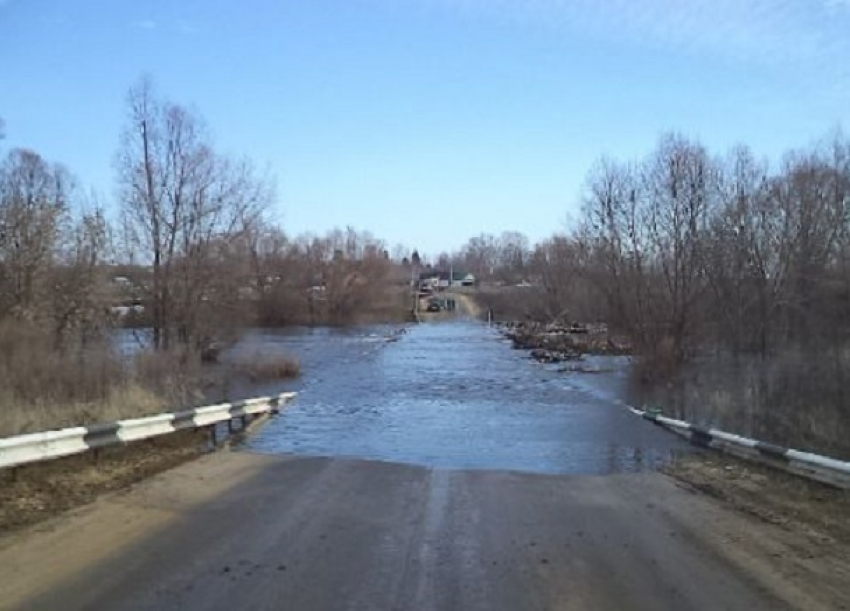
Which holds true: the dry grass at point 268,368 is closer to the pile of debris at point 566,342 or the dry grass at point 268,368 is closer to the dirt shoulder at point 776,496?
the pile of debris at point 566,342

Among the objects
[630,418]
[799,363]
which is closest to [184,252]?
[630,418]

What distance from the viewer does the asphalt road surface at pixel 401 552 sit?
6.39m

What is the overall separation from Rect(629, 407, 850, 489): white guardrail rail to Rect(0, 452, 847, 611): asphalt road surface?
1519 millimetres

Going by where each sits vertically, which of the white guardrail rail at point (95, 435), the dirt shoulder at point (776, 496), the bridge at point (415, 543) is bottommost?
the dirt shoulder at point (776, 496)

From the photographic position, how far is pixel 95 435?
11.7 meters

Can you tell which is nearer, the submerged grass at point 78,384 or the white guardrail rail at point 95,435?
the white guardrail rail at point 95,435

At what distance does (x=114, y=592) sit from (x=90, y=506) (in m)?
3.30

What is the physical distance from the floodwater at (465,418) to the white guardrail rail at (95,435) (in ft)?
4.50

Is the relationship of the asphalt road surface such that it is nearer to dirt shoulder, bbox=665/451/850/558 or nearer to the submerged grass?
dirt shoulder, bbox=665/451/850/558

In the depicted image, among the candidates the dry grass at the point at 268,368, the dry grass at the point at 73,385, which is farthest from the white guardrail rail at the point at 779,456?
the dry grass at the point at 268,368

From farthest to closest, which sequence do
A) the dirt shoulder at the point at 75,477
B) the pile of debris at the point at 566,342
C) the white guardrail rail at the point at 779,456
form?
1. the pile of debris at the point at 566,342
2. the white guardrail rail at the point at 779,456
3. the dirt shoulder at the point at 75,477

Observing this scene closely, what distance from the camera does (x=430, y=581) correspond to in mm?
6871

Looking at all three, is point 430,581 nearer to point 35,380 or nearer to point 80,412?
point 80,412

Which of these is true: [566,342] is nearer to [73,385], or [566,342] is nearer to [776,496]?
[73,385]
